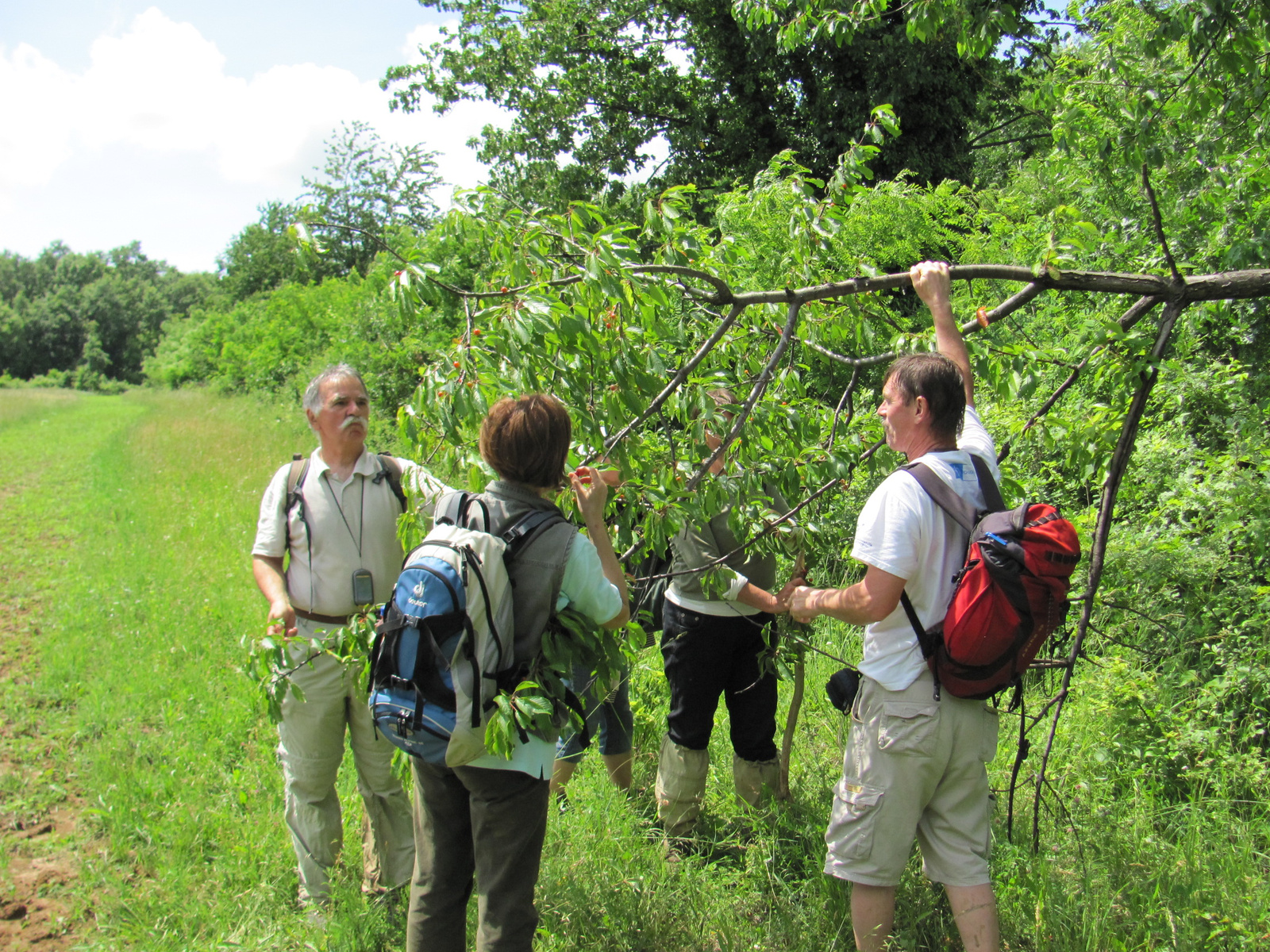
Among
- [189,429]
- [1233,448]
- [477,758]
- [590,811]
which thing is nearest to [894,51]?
[1233,448]

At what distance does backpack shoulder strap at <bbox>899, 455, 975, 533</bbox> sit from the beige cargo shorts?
0.44m

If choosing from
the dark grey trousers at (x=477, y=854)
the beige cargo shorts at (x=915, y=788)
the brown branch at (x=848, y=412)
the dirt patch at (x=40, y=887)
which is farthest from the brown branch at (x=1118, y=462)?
the dirt patch at (x=40, y=887)

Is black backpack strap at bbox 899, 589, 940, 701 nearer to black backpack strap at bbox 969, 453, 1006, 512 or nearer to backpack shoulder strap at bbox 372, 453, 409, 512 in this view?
Answer: black backpack strap at bbox 969, 453, 1006, 512

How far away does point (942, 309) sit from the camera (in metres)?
2.54

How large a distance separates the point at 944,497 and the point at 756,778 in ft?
6.16

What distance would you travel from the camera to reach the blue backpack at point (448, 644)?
2.12m

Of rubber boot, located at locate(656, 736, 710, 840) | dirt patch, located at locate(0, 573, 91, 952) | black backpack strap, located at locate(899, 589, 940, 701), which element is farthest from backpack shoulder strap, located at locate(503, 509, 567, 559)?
dirt patch, located at locate(0, 573, 91, 952)

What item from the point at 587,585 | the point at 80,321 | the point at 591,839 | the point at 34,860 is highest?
the point at 80,321

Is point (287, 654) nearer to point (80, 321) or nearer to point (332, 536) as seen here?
point (332, 536)

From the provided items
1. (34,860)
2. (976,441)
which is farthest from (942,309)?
(34,860)

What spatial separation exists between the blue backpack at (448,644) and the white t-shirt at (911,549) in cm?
91

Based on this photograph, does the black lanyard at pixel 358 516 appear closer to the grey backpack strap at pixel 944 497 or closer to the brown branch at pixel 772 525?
the brown branch at pixel 772 525

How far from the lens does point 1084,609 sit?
2521mm

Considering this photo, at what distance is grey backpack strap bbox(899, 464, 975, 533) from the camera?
2.32 metres
